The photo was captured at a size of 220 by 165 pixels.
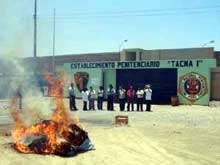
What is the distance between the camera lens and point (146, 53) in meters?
48.1

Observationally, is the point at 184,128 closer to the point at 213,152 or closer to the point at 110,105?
the point at 213,152

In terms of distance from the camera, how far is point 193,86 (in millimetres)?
38000

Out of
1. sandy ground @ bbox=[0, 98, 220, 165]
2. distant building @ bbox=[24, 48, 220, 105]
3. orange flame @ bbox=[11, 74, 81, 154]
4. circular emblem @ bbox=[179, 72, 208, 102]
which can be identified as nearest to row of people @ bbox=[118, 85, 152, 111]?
distant building @ bbox=[24, 48, 220, 105]

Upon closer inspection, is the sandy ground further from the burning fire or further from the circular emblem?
the circular emblem

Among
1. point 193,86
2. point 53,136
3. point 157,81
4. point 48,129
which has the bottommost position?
point 53,136

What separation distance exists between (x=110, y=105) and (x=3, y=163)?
20.5 meters

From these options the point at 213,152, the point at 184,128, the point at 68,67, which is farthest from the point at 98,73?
the point at 213,152

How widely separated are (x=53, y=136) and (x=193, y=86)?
26.3 metres

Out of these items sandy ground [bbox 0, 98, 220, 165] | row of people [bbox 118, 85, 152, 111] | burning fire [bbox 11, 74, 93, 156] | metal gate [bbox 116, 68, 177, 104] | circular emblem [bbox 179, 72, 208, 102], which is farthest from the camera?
metal gate [bbox 116, 68, 177, 104]

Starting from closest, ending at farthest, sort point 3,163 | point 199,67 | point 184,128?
point 3,163
point 184,128
point 199,67

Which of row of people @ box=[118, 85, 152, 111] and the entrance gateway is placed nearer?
row of people @ box=[118, 85, 152, 111]

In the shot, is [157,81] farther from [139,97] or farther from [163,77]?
[139,97]

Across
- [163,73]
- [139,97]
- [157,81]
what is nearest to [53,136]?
[139,97]

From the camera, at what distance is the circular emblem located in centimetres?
3769
